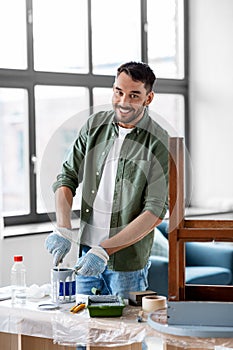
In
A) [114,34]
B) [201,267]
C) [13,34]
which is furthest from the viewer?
[114,34]

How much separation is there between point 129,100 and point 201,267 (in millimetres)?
2602

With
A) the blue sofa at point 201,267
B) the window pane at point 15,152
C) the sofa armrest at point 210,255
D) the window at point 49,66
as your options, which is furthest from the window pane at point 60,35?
the sofa armrest at point 210,255

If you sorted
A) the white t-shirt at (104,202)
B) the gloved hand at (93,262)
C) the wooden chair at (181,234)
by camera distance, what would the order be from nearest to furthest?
1. the wooden chair at (181,234)
2. the gloved hand at (93,262)
3. the white t-shirt at (104,202)

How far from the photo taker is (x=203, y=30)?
5.94 metres

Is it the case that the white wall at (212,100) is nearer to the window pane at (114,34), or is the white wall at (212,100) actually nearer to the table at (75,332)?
the window pane at (114,34)

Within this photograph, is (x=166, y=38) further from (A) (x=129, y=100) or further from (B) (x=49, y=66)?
(A) (x=129, y=100)

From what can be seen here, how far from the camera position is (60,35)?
5.23 meters

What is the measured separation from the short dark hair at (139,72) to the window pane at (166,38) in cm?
312

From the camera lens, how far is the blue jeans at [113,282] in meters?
2.78

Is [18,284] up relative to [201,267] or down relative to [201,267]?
up

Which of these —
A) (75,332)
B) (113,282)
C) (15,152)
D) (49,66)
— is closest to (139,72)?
(113,282)

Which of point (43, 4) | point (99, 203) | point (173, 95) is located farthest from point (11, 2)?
point (99, 203)

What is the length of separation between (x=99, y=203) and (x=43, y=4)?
2657mm

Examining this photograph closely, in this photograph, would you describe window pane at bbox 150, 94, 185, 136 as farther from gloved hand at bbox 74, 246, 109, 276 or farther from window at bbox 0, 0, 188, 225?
gloved hand at bbox 74, 246, 109, 276
